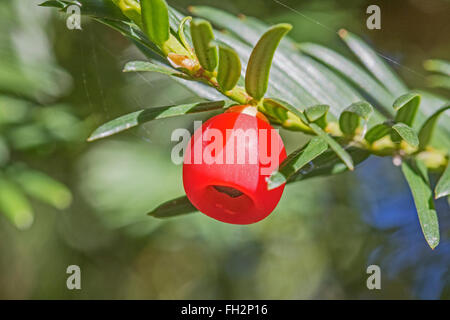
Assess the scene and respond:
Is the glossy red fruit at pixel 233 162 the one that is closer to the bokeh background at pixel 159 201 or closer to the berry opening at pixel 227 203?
the berry opening at pixel 227 203

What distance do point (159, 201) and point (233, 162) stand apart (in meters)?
0.88

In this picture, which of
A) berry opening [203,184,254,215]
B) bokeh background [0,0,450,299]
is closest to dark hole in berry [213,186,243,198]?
berry opening [203,184,254,215]

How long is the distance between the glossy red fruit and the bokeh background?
1.63ft

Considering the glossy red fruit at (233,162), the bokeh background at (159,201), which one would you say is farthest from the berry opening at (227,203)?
the bokeh background at (159,201)

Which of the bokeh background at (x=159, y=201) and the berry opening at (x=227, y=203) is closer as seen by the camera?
the berry opening at (x=227, y=203)

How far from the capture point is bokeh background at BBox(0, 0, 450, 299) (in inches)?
43.6

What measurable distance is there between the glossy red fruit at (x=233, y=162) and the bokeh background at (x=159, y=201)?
0.50m

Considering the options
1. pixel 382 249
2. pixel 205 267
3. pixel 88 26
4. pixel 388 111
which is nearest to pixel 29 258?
pixel 205 267

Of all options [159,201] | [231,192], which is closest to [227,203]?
[231,192]

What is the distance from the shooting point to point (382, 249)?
116cm

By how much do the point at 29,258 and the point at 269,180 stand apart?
1.23 metres

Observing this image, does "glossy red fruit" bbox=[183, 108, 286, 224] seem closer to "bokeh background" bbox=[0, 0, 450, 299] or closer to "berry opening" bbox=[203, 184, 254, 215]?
"berry opening" bbox=[203, 184, 254, 215]

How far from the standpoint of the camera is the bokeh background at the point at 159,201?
1108mm
